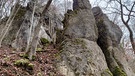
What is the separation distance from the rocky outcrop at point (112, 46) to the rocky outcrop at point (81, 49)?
723 millimetres

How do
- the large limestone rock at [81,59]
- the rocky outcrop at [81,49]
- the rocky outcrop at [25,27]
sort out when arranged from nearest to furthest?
the large limestone rock at [81,59] → the rocky outcrop at [81,49] → the rocky outcrop at [25,27]

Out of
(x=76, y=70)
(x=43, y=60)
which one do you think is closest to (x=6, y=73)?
(x=43, y=60)

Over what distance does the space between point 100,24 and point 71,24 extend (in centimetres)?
241

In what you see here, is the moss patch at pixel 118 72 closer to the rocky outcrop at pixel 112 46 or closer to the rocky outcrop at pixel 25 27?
the rocky outcrop at pixel 112 46

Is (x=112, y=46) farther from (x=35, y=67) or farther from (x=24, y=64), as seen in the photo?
(x=24, y=64)

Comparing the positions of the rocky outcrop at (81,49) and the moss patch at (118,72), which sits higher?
the rocky outcrop at (81,49)

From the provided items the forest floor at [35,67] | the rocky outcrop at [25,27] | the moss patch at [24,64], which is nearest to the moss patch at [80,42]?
the forest floor at [35,67]

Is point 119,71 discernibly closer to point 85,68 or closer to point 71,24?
point 85,68

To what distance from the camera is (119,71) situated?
1015 cm

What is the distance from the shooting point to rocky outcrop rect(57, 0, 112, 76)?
8.54 meters

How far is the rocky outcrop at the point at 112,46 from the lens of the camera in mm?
10555

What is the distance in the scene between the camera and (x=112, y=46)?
11.7 m

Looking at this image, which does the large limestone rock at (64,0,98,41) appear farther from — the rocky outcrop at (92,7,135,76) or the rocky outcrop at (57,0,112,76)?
the rocky outcrop at (92,7,135,76)

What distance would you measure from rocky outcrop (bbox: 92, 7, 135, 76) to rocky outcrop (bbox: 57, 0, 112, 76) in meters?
0.72
